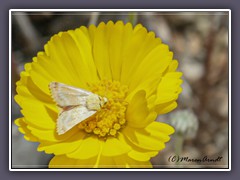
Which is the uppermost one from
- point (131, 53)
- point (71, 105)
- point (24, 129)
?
point (131, 53)

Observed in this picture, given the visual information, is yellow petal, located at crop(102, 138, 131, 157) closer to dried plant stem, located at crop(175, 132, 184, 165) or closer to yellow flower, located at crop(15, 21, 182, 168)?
yellow flower, located at crop(15, 21, 182, 168)

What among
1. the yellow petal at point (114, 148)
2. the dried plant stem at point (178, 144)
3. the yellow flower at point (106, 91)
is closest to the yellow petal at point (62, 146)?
the yellow flower at point (106, 91)

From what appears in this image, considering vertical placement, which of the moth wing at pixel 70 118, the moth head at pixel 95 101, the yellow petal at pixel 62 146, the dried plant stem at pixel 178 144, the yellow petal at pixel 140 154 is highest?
the moth head at pixel 95 101

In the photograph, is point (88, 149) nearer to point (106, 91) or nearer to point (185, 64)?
point (106, 91)

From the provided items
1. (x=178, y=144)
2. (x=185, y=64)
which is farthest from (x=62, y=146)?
(x=185, y=64)

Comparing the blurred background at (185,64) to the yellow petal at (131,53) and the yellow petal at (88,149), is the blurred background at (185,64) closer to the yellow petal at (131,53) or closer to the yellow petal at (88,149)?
the yellow petal at (131,53)
